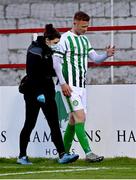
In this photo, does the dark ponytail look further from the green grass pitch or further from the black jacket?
the green grass pitch

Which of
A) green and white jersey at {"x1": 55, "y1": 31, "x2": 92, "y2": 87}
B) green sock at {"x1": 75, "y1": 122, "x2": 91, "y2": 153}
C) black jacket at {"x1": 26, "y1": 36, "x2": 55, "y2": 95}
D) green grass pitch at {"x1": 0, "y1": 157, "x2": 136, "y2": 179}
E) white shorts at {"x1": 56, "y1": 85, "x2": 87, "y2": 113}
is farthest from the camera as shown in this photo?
green and white jersey at {"x1": 55, "y1": 31, "x2": 92, "y2": 87}

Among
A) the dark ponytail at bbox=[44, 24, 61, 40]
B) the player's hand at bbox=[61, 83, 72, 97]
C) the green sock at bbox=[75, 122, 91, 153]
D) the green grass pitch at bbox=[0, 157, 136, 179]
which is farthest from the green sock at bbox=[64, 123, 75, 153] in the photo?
the dark ponytail at bbox=[44, 24, 61, 40]

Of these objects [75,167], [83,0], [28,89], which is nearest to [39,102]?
[28,89]

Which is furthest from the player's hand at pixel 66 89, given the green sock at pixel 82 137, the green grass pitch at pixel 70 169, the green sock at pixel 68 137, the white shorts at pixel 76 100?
the green grass pitch at pixel 70 169

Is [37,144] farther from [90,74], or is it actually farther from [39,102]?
[90,74]

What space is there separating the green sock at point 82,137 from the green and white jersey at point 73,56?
1.73ft

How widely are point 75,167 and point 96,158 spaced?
0.49 metres

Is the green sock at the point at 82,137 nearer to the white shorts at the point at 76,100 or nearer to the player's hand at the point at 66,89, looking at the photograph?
the white shorts at the point at 76,100

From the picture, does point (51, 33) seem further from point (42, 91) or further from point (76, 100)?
point (76, 100)

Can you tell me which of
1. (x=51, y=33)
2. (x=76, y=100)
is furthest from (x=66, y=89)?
(x=51, y=33)

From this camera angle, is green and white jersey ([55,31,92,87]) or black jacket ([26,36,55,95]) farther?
green and white jersey ([55,31,92,87])

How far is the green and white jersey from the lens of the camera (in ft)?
43.2

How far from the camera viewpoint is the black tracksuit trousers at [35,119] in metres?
13.0

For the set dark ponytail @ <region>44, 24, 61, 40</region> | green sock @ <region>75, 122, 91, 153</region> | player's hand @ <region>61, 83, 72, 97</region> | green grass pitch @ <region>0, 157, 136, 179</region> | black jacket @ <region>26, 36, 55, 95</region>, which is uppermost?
dark ponytail @ <region>44, 24, 61, 40</region>
